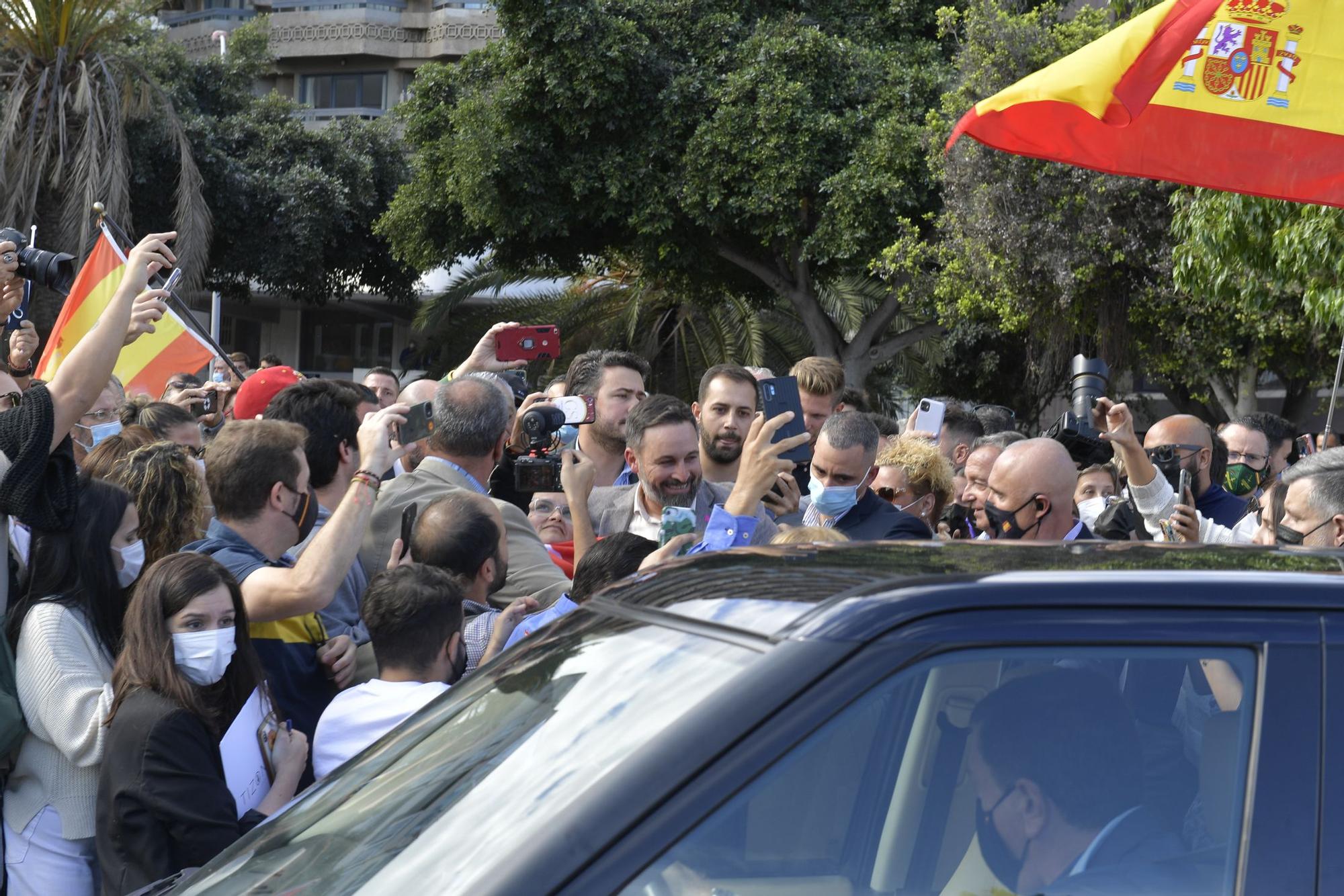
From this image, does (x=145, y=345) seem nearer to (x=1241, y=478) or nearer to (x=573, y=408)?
(x=573, y=408)

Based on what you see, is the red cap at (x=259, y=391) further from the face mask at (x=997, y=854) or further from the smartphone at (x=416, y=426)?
the face mask at (x=997, y=854)

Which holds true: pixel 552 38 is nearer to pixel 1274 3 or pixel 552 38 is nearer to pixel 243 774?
pixel 1274 3

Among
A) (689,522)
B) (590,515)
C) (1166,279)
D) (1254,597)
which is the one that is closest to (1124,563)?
(1254,597)

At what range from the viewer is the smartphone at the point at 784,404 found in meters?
5.41

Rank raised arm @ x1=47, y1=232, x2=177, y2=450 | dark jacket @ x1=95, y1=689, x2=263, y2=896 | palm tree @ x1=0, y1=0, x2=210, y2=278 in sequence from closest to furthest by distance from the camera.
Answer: dark jacket @ x1=95, y1=689, x2=263, y2=896 → raised arm @ x1=47, y1=232, x2=177, y2=450 → palm tree @ x1=0, y1=0, x2=210, y2=278

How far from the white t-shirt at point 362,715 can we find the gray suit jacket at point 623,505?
159 centimetres

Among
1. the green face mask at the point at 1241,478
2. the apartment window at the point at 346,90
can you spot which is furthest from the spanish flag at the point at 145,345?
the apartment window at the point at 346,90

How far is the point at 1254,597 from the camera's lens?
1.74 m

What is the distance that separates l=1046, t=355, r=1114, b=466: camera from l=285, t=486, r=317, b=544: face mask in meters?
2.71

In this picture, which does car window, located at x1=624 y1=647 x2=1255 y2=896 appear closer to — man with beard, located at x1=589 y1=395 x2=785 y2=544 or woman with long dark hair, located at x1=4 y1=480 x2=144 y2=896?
woman with long dark hair, located at x1=4 y1=480 x2=144 y2=896

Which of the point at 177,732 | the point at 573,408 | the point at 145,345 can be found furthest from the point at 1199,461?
the point at 145,345

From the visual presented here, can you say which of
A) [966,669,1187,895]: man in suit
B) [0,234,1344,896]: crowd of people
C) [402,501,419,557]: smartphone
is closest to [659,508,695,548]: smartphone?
[0,234,1344,896]: crowd of people

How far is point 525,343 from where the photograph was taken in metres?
6.52

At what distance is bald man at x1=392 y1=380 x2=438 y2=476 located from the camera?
5.94 m
